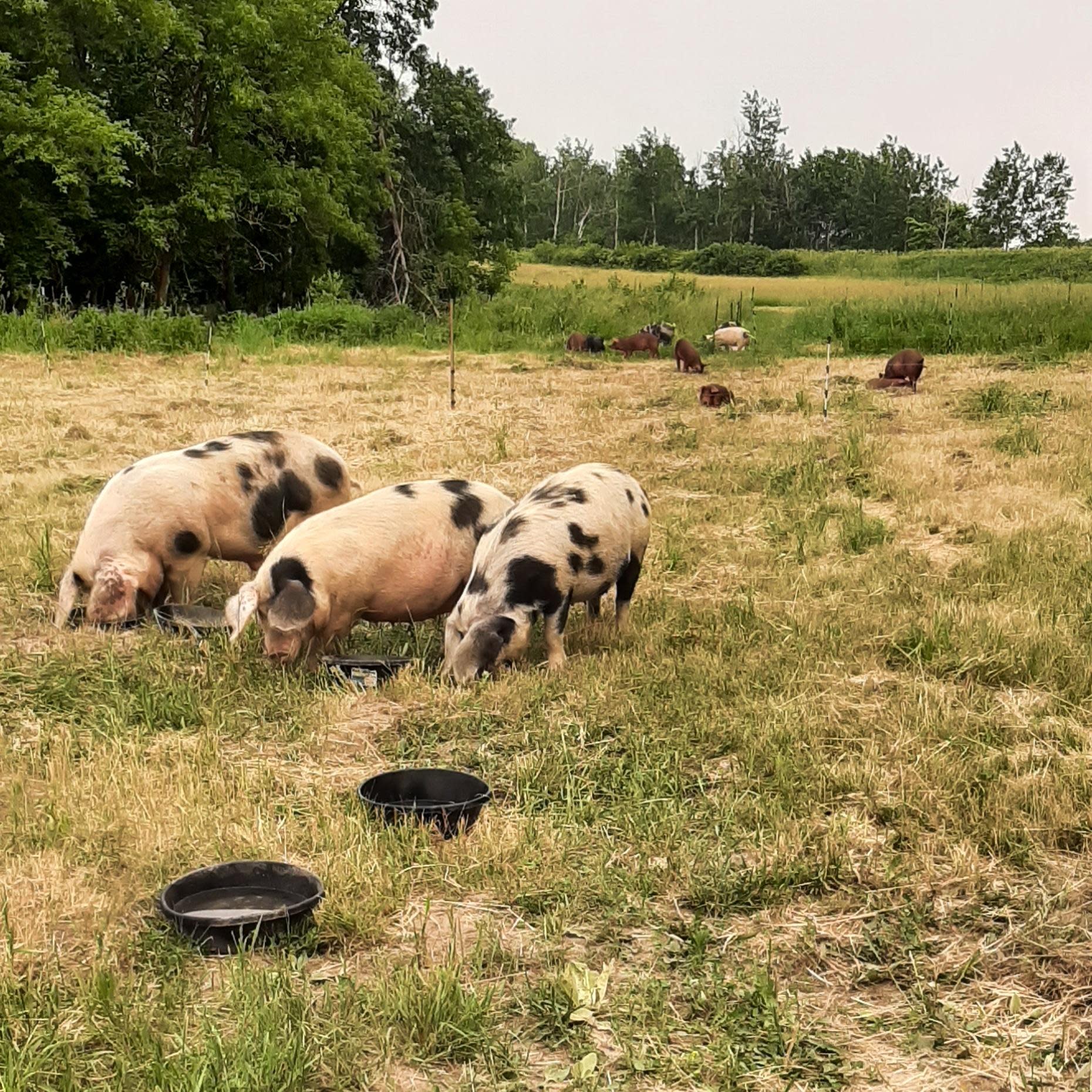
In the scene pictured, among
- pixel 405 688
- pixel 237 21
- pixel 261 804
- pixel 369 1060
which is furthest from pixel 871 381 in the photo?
pixel 237 21

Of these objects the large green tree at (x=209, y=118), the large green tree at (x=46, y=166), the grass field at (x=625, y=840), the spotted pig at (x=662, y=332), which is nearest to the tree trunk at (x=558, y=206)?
the large green tree at (x=209, y=118)

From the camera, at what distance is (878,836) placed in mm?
4035

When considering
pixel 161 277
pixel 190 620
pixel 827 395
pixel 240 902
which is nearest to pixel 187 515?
pixel 190 620

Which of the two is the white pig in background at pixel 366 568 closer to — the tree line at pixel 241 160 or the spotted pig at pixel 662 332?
the spotted pig at pixel 662 332

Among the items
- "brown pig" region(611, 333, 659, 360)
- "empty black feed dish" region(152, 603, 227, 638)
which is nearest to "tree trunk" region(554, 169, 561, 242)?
"brown pig" region(611, 333, 659, 360)

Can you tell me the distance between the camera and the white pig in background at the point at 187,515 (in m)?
6.57

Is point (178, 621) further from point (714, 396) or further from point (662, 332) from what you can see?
point (662, 332)

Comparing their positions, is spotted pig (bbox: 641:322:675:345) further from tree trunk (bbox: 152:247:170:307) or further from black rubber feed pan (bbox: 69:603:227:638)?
black rubber feed pan (bbox: 69:603:227:638)

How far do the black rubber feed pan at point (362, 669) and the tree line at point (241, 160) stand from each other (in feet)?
73.5

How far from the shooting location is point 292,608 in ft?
18.9

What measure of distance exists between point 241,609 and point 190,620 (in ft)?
1.53

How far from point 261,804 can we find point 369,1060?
1.61 meters

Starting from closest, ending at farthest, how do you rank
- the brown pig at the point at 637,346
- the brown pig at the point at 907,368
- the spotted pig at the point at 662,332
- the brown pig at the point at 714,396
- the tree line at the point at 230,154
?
the brown pig at the point at 714,396
the brown pig at the point at 907,368
the brown pig at the point at 637,346
the spotted pig at the point at 662,332
the tree line at the point at 230,154

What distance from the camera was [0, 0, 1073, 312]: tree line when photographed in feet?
88.1
